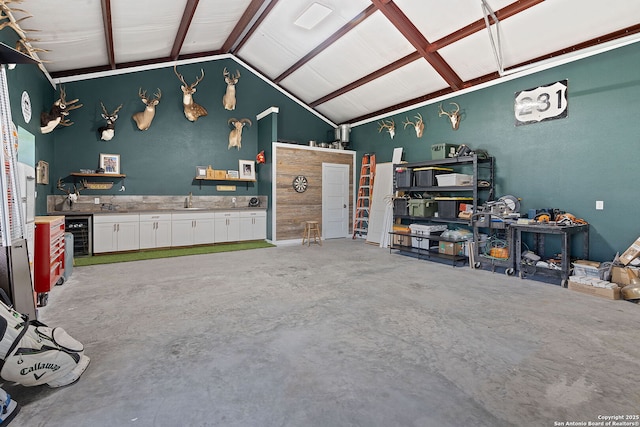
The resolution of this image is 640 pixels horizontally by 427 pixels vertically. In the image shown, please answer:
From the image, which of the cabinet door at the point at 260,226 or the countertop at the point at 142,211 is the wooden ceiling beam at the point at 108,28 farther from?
the cabinet door at the point at 260,226

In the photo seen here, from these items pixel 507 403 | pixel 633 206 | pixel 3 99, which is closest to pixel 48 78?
pixel 3 99

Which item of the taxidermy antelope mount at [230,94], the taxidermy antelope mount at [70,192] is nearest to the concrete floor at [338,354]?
the taxidermy antelope mount at [70,192]

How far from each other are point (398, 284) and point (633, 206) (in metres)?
3.23

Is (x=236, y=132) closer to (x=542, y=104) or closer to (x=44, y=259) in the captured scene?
(x=44, y=259)

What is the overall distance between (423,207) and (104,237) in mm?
Result: 6141

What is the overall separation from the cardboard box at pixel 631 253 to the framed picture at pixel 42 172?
842cm

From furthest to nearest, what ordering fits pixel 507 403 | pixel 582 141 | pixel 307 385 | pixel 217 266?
1. pixel 217 266
2. pixel 582 141
3. pixel 307 385
4. pixel 507 403

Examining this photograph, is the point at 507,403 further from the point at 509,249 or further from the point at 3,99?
the point at 3,99

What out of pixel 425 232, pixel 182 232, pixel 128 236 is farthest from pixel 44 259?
pixel 425 232

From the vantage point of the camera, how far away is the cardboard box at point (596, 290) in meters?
3.68

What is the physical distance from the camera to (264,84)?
8305 millimetres

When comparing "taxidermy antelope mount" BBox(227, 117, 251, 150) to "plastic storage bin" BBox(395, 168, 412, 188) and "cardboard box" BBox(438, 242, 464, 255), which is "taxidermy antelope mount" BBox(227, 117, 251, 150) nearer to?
"plastic storage bin" BBox(395, 168, 412, 188)

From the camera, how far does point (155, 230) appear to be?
257 inches

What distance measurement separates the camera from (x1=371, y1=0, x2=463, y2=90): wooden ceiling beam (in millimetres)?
4895
